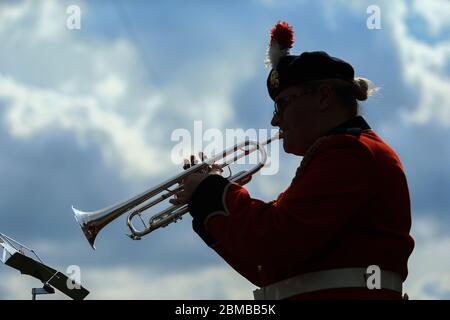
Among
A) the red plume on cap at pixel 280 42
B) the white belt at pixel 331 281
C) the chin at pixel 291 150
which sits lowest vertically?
the white belt at pixel 331 281

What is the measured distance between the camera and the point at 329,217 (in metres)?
4.05

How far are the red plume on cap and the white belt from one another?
1.92 m

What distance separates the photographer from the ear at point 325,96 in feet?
15.4

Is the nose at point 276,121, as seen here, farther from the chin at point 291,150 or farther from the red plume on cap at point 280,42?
the red plume on cap at point 280,42

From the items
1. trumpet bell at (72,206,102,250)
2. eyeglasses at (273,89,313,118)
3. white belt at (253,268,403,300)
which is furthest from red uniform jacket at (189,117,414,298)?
trumpet bell at (72,206,102,250)

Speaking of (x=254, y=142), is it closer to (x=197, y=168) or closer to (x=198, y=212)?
(x=197, y=168)

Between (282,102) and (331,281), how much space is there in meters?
1.40

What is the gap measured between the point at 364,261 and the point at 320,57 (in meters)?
1.56

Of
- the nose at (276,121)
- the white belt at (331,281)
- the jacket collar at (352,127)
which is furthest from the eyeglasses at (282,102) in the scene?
the white belt at (331,281)

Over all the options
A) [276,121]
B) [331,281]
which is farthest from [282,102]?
[331,281]

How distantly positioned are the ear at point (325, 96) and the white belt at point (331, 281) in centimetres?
118

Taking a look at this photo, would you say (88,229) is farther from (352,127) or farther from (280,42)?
(352,127)
